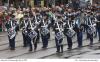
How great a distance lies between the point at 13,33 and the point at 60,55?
3.21 meters

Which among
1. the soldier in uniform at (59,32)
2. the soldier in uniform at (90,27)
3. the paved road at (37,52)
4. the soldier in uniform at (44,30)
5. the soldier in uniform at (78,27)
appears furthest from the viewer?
the soldier in uniform at (90,27)

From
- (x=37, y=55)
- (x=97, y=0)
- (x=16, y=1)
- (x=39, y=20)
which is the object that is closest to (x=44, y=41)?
(x=39, y=20)

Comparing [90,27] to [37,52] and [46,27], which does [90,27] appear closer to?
[46,27]

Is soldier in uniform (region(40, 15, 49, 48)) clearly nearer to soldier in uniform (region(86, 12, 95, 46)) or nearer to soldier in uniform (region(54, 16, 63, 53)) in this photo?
soldier in uniform (region(54, 16, 63, 53))

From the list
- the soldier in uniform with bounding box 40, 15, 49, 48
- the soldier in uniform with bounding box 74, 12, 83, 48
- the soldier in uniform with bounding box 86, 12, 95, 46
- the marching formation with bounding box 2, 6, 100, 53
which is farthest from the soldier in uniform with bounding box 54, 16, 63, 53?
the soldier in uniform with bounding box 86, 12, 95, 46

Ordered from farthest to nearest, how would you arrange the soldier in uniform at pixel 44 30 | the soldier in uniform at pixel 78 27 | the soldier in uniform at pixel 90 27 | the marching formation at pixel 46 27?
the soldier in uniform at pixel 90 27 < the soldier in uniform at pixel 78 27 < the soldier in uniform at pixel 44 30 < the marching formation at pixel 46 27

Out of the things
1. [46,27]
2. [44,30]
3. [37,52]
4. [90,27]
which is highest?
[46,27]

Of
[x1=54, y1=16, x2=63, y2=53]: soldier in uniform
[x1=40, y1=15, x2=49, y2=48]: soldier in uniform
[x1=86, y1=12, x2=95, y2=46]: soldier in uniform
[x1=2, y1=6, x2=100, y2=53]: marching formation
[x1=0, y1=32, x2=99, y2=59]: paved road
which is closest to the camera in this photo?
[x1=0, y1=32, x2=99, y2=59]: paved road

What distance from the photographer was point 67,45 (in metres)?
23.3

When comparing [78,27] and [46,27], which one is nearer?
[46,27]

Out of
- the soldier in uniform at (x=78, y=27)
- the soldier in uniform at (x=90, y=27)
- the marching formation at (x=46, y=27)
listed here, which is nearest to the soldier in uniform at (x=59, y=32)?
the marching formation at (x=46, y=27)

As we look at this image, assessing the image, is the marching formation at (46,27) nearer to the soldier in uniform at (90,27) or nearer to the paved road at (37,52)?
the soldier in uniform at (90,27)

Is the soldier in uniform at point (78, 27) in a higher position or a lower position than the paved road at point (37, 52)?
higher

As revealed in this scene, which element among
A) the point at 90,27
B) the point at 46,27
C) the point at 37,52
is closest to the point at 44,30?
the point at 46,27
